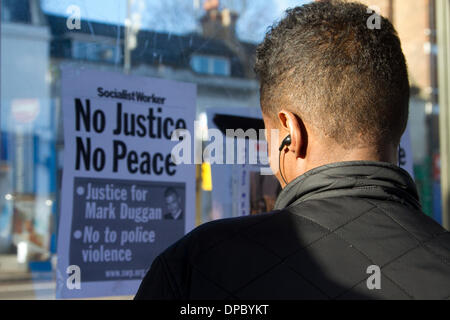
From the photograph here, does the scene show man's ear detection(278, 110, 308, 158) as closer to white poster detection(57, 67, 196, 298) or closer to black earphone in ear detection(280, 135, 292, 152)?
black earphone in ear detection(280, 135, 292, 152)

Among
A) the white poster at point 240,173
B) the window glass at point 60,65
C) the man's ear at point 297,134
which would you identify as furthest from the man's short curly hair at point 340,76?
the white poster at point 240,173

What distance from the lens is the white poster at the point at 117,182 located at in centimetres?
161

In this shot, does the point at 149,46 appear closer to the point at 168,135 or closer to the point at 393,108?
the point at 168,135

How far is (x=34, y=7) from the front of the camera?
1797mm

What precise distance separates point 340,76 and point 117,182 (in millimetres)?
952

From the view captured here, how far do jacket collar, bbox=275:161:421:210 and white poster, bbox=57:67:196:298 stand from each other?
35.0 inches

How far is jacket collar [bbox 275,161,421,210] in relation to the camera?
868 mm

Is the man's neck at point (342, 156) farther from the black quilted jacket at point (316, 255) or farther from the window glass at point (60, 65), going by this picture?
the window glass at point (60, 65)

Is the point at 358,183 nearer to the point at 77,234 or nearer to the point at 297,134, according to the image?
the point at 297,134

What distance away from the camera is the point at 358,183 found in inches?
34.2

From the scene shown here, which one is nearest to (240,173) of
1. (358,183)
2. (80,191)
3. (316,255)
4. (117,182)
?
(117,182)

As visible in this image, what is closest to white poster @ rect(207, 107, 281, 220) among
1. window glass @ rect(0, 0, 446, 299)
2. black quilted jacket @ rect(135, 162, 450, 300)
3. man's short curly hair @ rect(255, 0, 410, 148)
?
window glass @ rect(0, 0, 446, 299)

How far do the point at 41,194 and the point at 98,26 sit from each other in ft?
2.24
